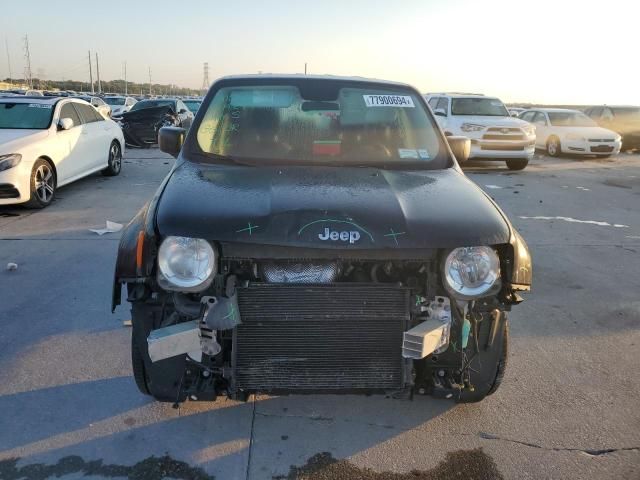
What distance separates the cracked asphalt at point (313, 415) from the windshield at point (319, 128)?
1.52 m

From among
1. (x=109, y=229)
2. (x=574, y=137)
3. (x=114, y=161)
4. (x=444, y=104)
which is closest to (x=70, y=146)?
(x=114, y=161)

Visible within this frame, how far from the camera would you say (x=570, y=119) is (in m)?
17.9

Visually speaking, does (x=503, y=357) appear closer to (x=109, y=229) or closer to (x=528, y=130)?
(x=109, y=229)

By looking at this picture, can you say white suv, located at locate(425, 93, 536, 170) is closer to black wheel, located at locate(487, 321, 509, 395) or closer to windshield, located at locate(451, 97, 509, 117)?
windshield, located at locate(451, 97, 509, 117)

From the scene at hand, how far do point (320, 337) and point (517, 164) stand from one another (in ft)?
41.5

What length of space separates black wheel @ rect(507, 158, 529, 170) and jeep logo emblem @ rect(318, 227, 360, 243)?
1246 cm

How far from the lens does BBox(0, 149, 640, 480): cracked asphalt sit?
8.66 ft

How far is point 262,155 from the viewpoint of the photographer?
135 inches

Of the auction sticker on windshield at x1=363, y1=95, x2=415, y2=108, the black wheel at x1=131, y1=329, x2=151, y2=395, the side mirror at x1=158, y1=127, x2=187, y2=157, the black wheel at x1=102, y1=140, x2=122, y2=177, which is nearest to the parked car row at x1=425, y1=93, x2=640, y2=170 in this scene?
the black wheel at x1=102, y1=140, x2=122, y2=177

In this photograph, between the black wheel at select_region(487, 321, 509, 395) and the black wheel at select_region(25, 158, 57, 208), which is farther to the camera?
the black wheel at select_region(25, 158, 57, 208)

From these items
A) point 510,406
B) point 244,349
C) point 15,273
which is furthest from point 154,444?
point 15,273

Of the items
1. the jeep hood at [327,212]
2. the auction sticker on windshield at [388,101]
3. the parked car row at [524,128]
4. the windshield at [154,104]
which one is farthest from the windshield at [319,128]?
the windshield at [154,104]

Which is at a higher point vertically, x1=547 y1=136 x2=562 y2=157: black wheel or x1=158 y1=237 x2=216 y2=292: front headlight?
x1=158 y1=237 x2=216 y2=292: front headlight

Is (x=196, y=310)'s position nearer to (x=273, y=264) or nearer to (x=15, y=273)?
(x=273, y=264)
